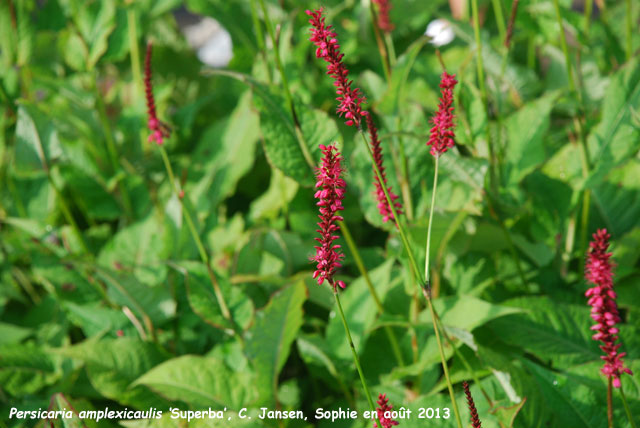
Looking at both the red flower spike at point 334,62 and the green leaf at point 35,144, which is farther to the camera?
the green leaf at point 35,144

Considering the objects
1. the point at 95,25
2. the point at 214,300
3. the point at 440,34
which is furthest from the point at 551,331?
the point at 95,25

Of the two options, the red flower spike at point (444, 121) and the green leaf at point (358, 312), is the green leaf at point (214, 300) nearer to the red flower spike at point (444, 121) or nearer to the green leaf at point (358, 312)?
the green leaf at point (358, 312)

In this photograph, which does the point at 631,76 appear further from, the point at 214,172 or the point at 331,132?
the point at 214,172

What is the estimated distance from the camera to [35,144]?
3.96ft

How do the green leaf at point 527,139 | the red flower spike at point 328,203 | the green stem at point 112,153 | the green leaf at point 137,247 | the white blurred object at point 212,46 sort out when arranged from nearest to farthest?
the red flower spike at point 328,203, the green leaf at point 527,139, the green leaf at point 137,247, the green stem at point 112,153, the white blurred object at point 212,46

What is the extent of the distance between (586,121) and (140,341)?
0.91m

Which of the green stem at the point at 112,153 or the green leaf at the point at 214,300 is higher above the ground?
the green stem at the point at 112,153

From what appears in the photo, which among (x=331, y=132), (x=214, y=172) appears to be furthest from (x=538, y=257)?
(x=214, y=172)

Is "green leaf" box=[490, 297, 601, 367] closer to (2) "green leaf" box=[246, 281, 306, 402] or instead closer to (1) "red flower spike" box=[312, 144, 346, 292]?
(2) "green leaf" box=[246, 281, 306, 402]

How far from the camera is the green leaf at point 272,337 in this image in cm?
90

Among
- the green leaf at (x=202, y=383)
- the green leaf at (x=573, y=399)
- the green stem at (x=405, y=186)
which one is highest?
the green stem at (x=405, y=186)

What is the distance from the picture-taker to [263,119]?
901 mm

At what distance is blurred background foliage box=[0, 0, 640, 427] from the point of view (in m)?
0.90

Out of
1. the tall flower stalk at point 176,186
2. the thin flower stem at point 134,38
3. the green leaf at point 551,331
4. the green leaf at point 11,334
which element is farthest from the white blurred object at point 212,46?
the green leaf at point 551,331
